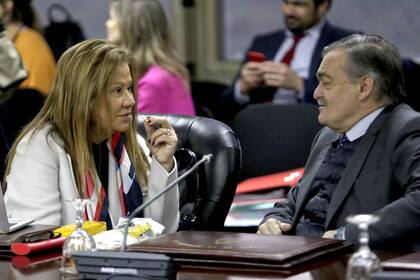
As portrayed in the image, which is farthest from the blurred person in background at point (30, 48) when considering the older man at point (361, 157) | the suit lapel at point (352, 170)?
the suit lapel at point (352, 170)

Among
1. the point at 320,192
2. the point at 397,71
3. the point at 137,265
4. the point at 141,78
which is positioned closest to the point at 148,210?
the point at 320,192

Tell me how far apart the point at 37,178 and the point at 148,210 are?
1.37ft

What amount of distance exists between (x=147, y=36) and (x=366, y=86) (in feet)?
8.79

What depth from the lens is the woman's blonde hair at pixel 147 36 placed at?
6590 millimetres

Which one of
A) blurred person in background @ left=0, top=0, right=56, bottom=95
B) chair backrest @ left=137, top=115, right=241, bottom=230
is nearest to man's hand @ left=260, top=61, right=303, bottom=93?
blurred person in background @ left=0, top=0, right=56, bottom=95

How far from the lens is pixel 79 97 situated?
4.13 m

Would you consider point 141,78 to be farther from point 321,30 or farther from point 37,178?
point 37,178

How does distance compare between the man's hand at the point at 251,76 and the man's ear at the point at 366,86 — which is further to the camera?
the man's hand at the point at 251,76

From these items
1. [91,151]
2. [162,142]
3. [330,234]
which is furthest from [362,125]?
[91,151]

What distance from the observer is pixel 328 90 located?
13.8 feet

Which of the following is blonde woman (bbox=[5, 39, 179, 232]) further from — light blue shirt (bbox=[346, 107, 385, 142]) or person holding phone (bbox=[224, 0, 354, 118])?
person holding phone (bbox=[224, 0, 354, 118])

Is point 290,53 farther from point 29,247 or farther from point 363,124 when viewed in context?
point 29,247

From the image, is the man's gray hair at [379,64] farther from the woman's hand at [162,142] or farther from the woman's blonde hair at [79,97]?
the woman's blonde hair at [79,97]

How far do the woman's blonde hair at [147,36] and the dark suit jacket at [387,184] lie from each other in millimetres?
2668
